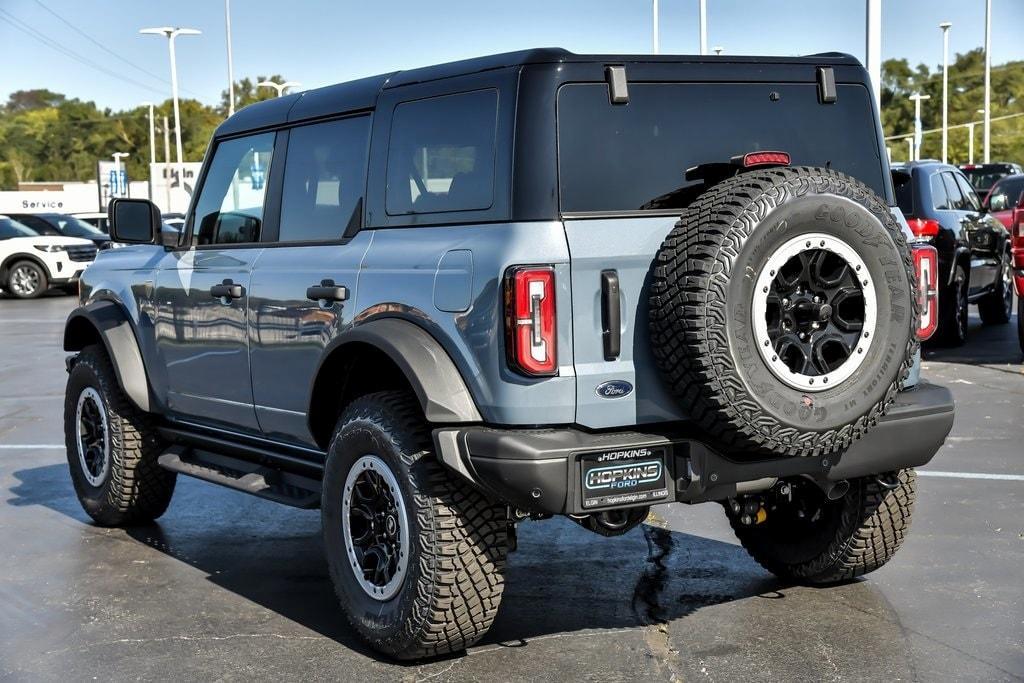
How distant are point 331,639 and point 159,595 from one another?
3.46 ft

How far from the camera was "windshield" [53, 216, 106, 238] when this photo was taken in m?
26.9

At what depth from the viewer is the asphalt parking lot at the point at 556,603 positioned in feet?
15.7

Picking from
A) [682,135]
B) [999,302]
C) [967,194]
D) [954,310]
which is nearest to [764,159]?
[682,135]

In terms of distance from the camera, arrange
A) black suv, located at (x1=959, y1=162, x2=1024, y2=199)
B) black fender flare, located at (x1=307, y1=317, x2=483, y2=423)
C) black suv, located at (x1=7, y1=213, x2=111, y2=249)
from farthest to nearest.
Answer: black suv, located at (x1=959, y1=162, x2=1024, y2=199)
black suv, located at (x1=7, y1=213, x2=111, y2=249)
black fender flare, located at (x1=307, y1=317, x2=483, y2=423)

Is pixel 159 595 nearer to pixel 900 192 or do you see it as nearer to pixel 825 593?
pixel 825 593

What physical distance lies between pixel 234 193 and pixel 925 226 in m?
8.79

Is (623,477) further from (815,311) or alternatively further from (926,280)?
(926,280)

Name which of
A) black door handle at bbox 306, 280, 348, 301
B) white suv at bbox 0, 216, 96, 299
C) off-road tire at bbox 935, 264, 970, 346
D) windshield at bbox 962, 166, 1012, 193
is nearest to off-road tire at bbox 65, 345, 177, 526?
black door handle at bbox 306, 280, 348, 301

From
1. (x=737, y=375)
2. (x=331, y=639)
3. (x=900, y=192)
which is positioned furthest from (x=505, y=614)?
(x=900, y=192)

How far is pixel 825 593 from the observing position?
5.64 meters

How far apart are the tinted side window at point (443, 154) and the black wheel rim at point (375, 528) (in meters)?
0.94

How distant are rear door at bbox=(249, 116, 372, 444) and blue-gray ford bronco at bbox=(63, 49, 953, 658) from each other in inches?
0.6

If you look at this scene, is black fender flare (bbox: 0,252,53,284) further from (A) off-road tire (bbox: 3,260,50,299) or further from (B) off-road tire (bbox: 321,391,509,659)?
(B) off-road tire (bbox: 321,391,509,659)

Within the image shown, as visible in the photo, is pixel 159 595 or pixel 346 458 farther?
pixel 159 595
